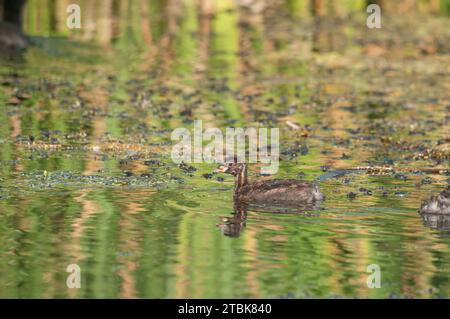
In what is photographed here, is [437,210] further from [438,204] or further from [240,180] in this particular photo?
[240,180]

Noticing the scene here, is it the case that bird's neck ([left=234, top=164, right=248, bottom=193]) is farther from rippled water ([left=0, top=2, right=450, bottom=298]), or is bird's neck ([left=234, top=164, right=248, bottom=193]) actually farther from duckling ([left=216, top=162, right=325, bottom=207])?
rippled water ([left=0, top=2, right=450, bottom=298])

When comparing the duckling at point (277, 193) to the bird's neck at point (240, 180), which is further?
the bird's neck at point (240, 180)

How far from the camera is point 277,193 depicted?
14.8 meters

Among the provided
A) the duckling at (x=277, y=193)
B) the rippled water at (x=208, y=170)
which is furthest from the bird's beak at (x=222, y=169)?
the duckling at (x=277, y=193)

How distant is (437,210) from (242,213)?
2230mm

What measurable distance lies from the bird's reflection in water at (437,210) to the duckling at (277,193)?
1.35 metres

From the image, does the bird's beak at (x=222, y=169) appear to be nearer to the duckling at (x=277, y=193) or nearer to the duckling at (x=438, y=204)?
the duckling at (x=277, y=193)

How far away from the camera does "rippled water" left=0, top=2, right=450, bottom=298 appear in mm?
11523

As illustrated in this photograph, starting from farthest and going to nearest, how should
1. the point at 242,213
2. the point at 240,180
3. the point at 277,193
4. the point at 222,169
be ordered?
the point at 222,169 < the point at 240,180 < the point at 277,193 < the point at 242,213

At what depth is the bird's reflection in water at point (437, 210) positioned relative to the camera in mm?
13867

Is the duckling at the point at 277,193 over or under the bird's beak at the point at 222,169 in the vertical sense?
under

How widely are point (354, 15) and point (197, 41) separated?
765cm

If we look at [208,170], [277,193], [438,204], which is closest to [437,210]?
[438,204]
